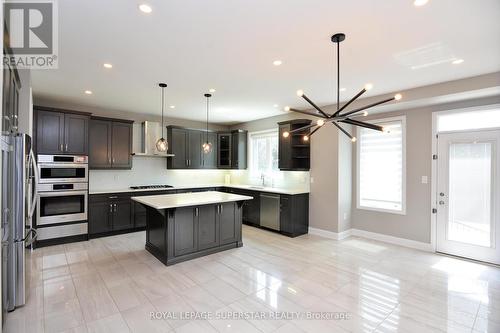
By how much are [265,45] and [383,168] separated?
359 cm

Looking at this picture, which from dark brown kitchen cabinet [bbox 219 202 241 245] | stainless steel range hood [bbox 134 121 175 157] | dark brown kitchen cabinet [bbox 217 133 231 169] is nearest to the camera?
dark brown kitchen cabinet [bbox 219 202 241 245]

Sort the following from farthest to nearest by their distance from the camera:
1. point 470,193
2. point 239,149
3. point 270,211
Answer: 1. point 239,149
2. point 270,211
3. point 470,193

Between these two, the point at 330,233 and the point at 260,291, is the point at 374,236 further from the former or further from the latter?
the point at 260,291

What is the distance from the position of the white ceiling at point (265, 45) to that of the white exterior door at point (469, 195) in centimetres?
120

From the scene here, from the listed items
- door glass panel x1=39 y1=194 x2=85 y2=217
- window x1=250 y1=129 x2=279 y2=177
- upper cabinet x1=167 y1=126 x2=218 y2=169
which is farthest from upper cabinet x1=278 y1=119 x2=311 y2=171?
door glass panel x1=39 y1=194 x2=85 y2=217

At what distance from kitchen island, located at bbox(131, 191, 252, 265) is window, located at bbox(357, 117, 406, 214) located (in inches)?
106

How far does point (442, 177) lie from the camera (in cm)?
425

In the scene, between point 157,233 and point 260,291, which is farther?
point 157,233

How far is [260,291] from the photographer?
9.73ft

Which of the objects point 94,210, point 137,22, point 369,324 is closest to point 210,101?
point 137,22

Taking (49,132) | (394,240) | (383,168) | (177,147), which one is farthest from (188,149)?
(394,240)

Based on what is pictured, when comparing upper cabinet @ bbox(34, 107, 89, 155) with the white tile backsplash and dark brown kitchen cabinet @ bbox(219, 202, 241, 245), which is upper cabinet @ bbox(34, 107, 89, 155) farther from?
dark brown kitchen cabinet @ bbox(219, 202, 241, 245)

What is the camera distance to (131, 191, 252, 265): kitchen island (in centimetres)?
372

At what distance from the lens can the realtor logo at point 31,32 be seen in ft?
6.79
